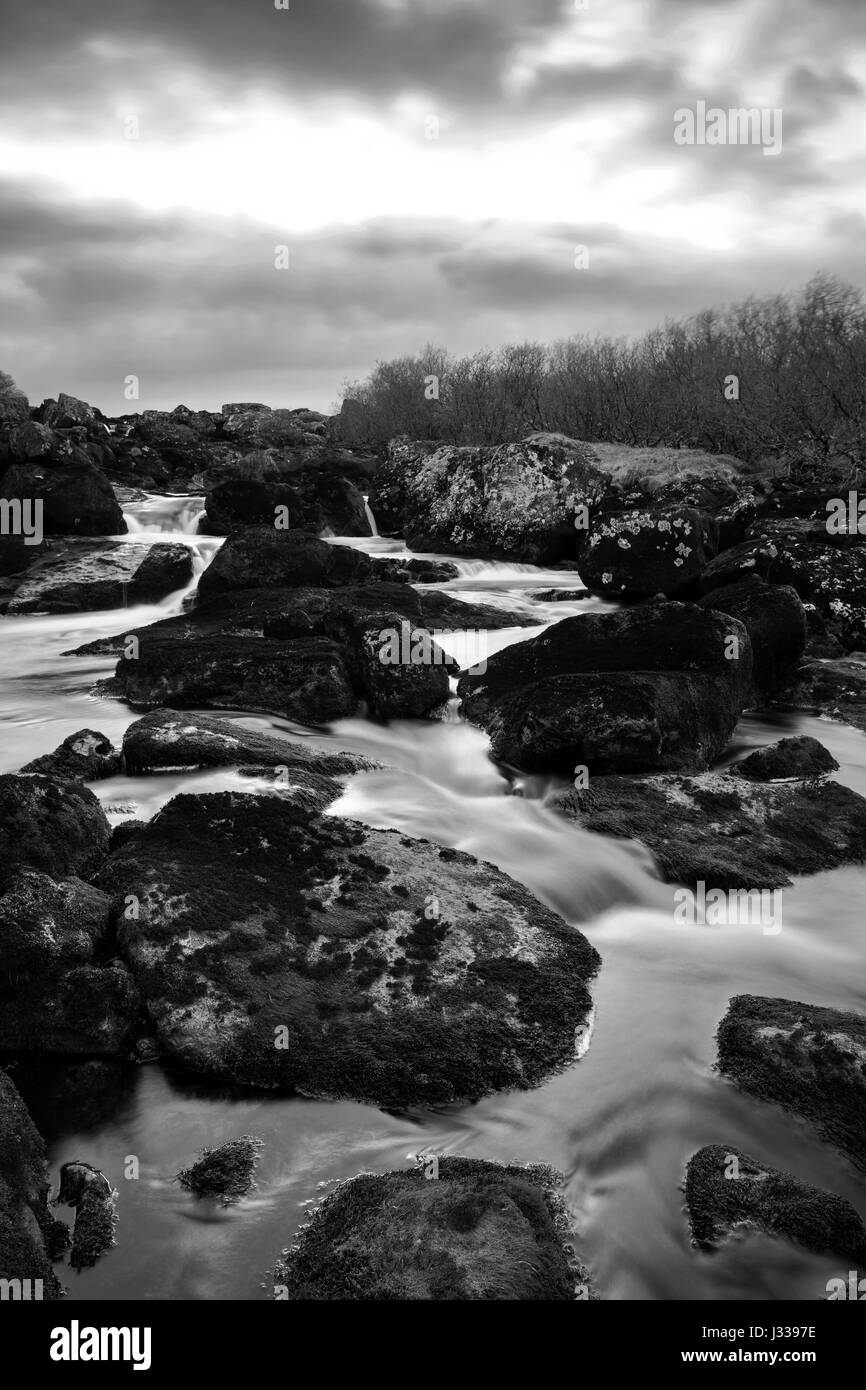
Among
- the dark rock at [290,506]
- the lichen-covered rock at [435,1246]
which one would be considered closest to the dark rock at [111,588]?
the dark rock at [290,506]

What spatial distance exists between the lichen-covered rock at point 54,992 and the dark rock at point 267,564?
10124 mm

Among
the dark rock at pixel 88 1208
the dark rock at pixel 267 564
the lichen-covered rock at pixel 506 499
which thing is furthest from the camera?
the lichen-covered rock at pixel 506 499

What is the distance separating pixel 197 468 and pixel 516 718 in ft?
95.7

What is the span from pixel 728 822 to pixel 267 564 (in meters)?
9.30

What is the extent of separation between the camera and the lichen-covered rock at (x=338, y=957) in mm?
4734

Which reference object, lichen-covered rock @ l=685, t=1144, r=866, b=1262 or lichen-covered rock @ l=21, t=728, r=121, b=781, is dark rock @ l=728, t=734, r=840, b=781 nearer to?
lichen-covered rock @ l=685, t=1144, r=866, b=1262

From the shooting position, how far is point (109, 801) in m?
7.51

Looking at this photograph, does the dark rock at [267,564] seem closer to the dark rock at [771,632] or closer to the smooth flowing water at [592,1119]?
the dark rock at [771,632]

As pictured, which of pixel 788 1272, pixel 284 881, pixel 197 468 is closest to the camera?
pixel 788 1272

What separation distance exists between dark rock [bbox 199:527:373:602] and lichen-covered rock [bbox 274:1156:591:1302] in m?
11.7

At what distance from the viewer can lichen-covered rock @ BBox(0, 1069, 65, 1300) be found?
337cm

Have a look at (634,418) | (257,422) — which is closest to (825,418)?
(634,418)

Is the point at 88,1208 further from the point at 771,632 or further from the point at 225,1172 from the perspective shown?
the point at 771,632
